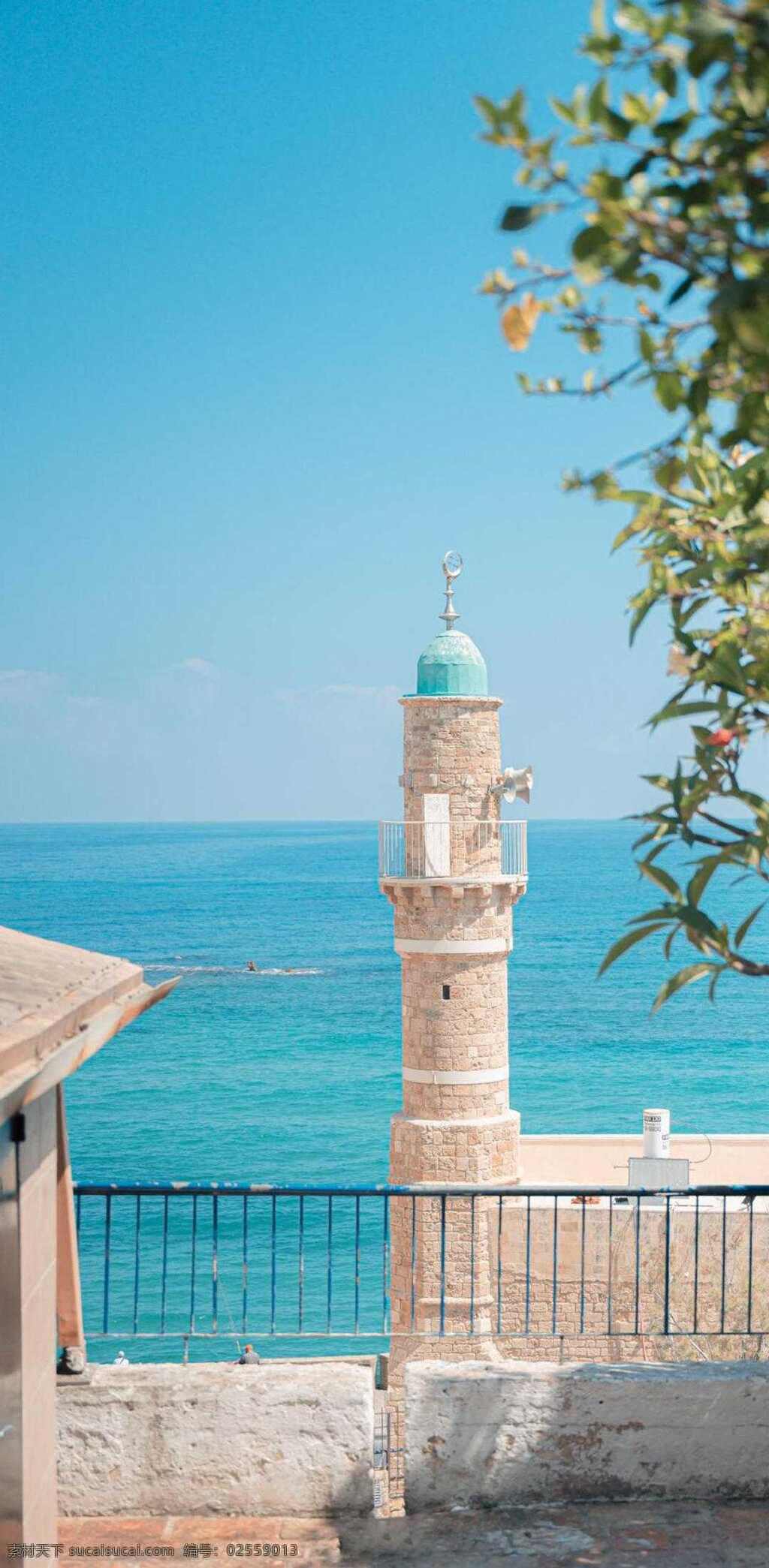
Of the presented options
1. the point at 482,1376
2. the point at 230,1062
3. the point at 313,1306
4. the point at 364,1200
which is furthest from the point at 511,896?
the point at 230,1062

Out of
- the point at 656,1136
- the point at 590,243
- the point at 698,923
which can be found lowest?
the point at 656,1136

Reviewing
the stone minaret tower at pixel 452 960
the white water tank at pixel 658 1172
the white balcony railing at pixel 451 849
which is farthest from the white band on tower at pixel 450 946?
the white water tank at pixel 658 1172

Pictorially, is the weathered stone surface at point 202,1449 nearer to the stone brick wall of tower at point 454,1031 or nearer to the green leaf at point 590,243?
the green leaf at point 590,243

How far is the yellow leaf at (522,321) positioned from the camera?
2.61m

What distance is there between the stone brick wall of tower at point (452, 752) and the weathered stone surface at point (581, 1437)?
16.3 meters

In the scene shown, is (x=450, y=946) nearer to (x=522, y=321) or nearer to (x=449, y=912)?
(x=449, y=912)

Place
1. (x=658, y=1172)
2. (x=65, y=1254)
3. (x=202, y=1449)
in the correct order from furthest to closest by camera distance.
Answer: (x=658, y=1172) → (x=202, y=1449) → (x=65, y=1254)

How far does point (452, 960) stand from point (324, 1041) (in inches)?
1784

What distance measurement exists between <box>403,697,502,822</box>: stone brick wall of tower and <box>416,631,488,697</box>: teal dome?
197 millimetres

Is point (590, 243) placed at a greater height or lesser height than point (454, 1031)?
greater

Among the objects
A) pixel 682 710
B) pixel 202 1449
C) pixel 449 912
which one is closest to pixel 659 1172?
pixel 449 912

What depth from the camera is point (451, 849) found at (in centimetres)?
2173

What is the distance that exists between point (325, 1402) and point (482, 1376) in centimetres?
54

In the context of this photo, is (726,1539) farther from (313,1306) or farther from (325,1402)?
(313,1306)
